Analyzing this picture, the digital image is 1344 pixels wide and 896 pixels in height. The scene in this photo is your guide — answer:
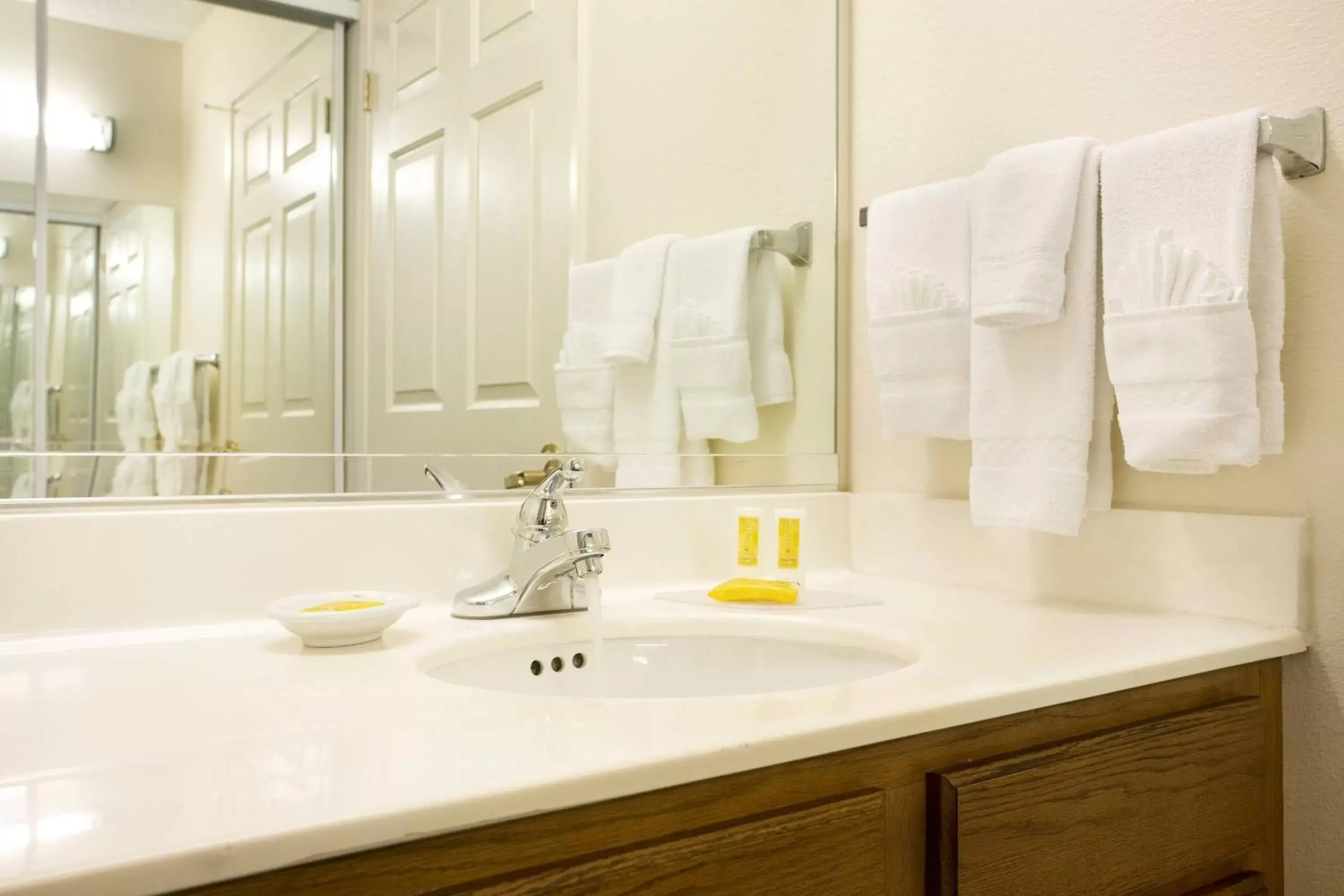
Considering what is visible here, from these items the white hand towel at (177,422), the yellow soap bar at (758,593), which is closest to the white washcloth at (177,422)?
the white hand towel at (177,422)

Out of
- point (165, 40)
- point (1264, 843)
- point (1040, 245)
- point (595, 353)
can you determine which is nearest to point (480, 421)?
point (595, 353)

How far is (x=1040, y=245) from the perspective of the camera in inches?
41.6

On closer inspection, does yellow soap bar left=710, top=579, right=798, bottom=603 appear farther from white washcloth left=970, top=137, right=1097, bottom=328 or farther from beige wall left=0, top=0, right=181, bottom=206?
beige wall left=0, top=0, right=181, bottom=206

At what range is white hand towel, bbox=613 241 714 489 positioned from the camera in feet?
4.17

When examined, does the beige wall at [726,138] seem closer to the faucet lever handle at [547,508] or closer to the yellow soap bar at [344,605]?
the faucet lever handle at [547,508]

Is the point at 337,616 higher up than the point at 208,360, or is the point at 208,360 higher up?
the point at 208,360

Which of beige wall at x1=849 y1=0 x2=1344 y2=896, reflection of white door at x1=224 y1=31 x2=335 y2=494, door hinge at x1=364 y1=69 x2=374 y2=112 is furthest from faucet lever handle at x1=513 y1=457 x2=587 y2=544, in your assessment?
beige wall at x1=849 y1=0 x2=1344 y2=896

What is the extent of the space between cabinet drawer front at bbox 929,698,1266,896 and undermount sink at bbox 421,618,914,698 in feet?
0.75

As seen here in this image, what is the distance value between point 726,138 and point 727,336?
11.7 inches

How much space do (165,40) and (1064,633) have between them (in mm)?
1062

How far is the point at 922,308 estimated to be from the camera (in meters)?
1.24

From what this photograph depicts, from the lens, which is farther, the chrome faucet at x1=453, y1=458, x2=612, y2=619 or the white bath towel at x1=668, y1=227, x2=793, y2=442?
the white bath towel at x1=668, y1=227, x2=793, y2=442

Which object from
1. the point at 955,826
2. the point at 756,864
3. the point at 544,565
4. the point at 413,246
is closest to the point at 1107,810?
the point at 955,826

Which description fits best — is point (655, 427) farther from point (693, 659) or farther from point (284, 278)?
point (284, 278)
